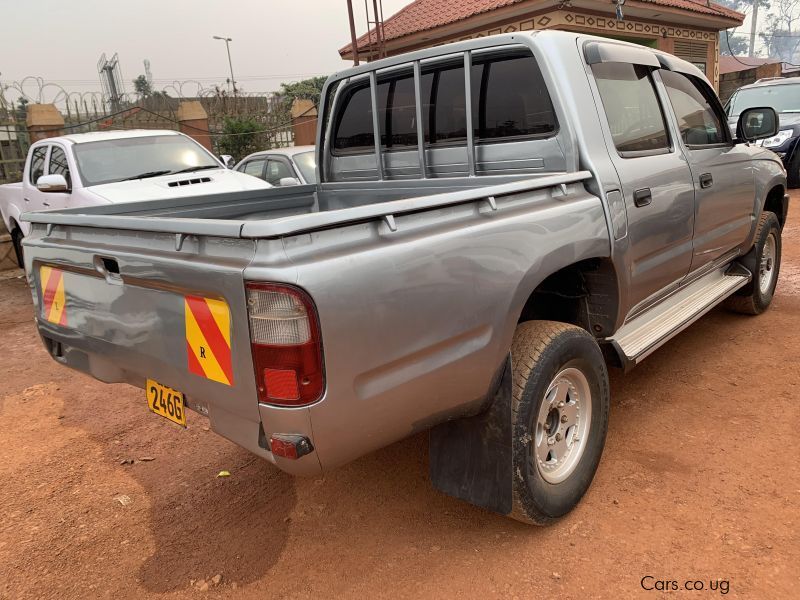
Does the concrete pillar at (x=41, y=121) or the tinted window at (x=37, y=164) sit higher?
the concrete pillar at (x=41, y=121)

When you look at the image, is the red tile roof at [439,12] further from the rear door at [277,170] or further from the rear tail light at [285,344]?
the rear tail light at [285,344]

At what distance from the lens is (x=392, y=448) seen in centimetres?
339

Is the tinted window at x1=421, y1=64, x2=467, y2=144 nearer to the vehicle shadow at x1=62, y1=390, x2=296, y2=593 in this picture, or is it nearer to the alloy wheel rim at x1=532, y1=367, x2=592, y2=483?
the alloy wheel rim at x1=532, y1=367, x2=592, y2=483

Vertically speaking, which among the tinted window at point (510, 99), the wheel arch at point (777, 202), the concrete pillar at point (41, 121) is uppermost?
the concrete pillar at point (41, 121)

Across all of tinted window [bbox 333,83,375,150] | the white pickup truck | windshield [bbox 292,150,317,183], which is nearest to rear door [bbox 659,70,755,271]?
tinted window [bbox 333,83,375,150]

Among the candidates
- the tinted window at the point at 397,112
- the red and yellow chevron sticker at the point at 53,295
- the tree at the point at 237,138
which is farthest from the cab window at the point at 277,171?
the tree at the point at 237,138

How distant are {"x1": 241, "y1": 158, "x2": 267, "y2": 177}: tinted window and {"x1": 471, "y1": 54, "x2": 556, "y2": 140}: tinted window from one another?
20.6 ft

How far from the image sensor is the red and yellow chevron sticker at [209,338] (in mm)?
1856

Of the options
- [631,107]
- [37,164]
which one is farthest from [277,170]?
[631,107]

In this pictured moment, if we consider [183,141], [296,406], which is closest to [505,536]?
[296,406]

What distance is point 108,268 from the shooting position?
2.31m

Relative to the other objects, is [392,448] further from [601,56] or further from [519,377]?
[601,56]

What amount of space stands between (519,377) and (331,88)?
2421 mm

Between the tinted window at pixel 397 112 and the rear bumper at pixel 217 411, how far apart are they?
1.95 meters
